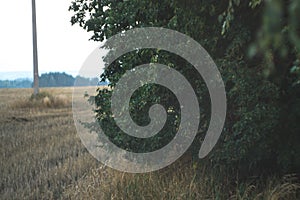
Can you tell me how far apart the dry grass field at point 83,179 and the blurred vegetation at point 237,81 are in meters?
0.29

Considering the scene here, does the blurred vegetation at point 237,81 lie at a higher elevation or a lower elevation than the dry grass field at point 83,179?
higher

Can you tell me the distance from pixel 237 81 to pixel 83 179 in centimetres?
308

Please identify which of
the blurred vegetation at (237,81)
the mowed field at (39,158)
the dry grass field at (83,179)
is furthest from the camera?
the mowed field at (39,158)

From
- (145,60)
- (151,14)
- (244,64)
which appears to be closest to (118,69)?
(145,60)

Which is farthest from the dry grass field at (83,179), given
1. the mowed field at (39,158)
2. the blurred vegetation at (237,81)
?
the blurred vegetation at (237,81)

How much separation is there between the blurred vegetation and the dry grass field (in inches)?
11.4

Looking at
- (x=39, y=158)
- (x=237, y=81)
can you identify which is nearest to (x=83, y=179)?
(x=39, y=158)

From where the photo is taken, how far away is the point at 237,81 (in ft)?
11.5

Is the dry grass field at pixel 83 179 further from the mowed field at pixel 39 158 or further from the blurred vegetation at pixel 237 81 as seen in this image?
the blurred vegetation at pixel 237 81

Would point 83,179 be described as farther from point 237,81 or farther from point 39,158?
point 237,81

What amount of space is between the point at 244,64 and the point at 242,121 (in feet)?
2.04

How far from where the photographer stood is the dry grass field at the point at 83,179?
4.18m

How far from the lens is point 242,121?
3561 mm

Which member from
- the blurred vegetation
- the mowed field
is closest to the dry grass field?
the mowed field
